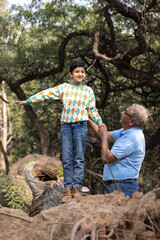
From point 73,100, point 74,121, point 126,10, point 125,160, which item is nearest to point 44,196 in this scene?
point 74,121

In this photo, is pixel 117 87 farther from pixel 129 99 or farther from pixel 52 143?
pixel 52 143

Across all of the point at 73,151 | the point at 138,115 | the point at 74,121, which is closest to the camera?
the point at 138,115

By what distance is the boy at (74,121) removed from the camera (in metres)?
A: 4.55

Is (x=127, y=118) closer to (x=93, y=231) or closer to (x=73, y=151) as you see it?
(x=73, y=151)

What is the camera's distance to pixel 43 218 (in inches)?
95.5

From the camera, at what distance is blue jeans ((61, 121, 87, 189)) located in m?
4.52

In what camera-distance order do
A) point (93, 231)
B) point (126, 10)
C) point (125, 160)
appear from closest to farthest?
point (93, 231), point (125, 160), point (126, 10)

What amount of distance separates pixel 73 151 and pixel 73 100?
0.75 meters

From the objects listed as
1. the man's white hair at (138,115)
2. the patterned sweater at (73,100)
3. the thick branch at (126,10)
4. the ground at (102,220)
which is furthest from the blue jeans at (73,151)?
the thick branch at (126,10)

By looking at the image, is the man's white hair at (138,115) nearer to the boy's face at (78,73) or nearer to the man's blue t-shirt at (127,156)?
the man's blue t-shirt at (127,156)

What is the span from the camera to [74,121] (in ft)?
15.3

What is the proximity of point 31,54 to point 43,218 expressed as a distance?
783 centimetres

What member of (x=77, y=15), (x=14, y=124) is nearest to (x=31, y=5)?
(x=77, y=15)

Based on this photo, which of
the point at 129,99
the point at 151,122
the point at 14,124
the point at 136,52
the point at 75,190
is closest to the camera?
the point at 75,190
